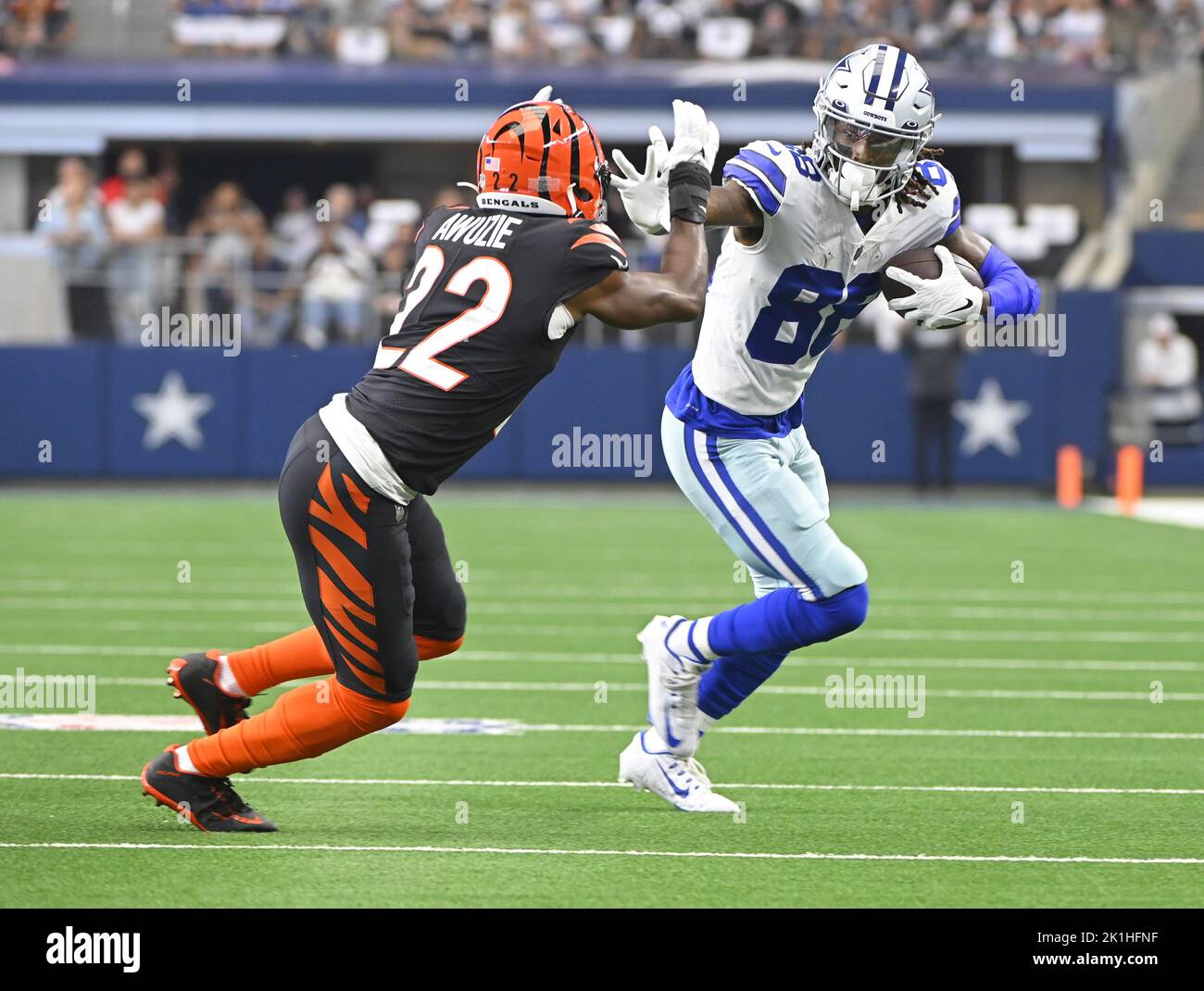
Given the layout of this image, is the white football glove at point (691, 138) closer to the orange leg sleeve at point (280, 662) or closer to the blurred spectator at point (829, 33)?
the orange leg sleeve at point (280, 662)

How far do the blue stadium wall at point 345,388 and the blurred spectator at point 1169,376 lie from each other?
0.77 metres

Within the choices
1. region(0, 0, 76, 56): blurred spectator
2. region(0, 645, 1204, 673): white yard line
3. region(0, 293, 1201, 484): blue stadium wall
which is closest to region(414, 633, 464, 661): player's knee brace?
region(0, 645, 1204, 673): white yard line

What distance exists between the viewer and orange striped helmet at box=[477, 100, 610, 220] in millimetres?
4922

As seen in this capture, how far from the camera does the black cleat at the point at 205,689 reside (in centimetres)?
552

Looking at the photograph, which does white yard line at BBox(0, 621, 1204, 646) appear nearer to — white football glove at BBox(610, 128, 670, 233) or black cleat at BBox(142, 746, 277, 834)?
black cleat at BBox(142, 746, 277, 834)

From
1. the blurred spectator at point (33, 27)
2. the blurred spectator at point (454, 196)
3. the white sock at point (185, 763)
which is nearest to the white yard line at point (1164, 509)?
the blurred spectator at point (454, 196)

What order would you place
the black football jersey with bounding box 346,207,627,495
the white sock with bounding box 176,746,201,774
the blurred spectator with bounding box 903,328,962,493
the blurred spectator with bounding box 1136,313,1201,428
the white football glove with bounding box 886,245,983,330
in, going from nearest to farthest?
the black football jersey with bounding box 346,207,627,495 < the white sock with bounding box 176,746,201,774 < the white football glove with bounding box 886,245,983,330 < the blurred spectator with bounding box 903,328,962,493 < the blurred spectator with bounding box 1136,313,1201,428

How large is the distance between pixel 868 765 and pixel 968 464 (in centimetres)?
1303

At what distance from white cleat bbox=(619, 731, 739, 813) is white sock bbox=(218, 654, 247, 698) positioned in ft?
3.84

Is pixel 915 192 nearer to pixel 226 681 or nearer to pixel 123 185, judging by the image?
pixel 226 681

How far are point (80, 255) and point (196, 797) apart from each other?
15.0 m

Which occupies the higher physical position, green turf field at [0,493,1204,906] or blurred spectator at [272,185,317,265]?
blurred spectator at [272,185,317,265]

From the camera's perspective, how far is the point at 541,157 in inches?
194
